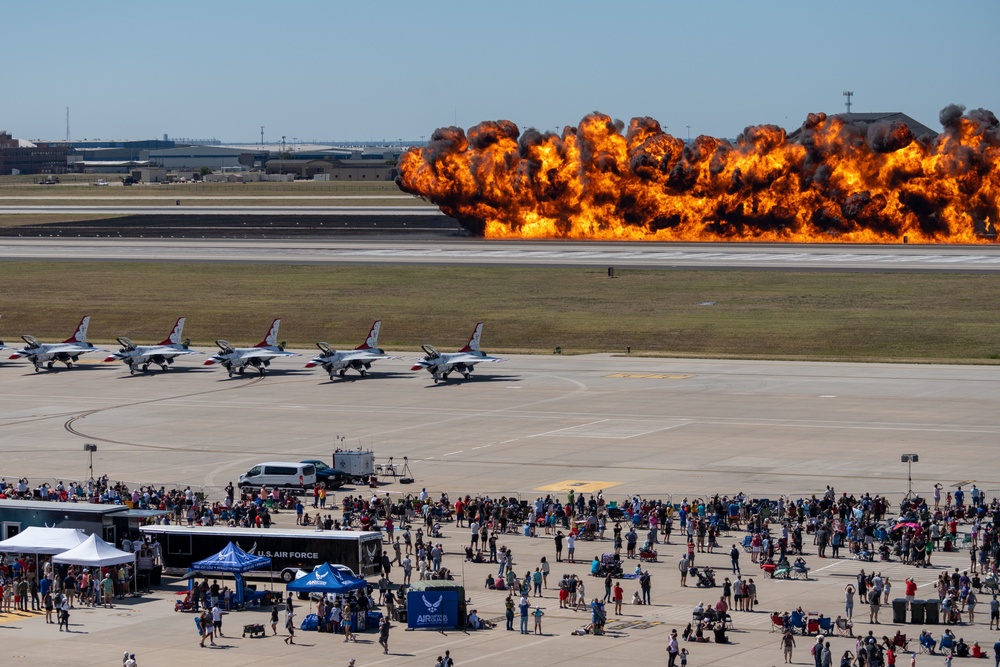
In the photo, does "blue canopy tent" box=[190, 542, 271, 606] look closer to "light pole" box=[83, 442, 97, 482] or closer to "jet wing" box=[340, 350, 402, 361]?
"light pole" box=[83, 442, 97, 482]

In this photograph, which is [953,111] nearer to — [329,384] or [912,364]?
[912,364]

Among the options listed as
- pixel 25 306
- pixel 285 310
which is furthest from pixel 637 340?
pixel 25 306

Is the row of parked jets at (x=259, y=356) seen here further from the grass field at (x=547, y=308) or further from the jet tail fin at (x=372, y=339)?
the grass field at (x=547, y=308)

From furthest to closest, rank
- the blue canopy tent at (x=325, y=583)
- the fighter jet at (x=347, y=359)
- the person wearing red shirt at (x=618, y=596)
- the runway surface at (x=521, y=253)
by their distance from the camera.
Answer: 1. the runway surface at (x=521, y=253)
2. the fighter jet at (x=347, y=359)
3. the blue canopy tent at (x=325, y=583)
4. the person wearing red shirt at (x=618, y=596)

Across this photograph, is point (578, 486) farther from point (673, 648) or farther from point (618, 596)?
point (673, 648)

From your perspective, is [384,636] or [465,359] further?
[465,359]

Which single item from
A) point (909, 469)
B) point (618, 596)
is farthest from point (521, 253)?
point (618, 596)

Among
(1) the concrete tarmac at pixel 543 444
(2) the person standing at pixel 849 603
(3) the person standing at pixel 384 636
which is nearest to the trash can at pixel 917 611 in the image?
(1) the concrete tarmac at pixel 543 444
